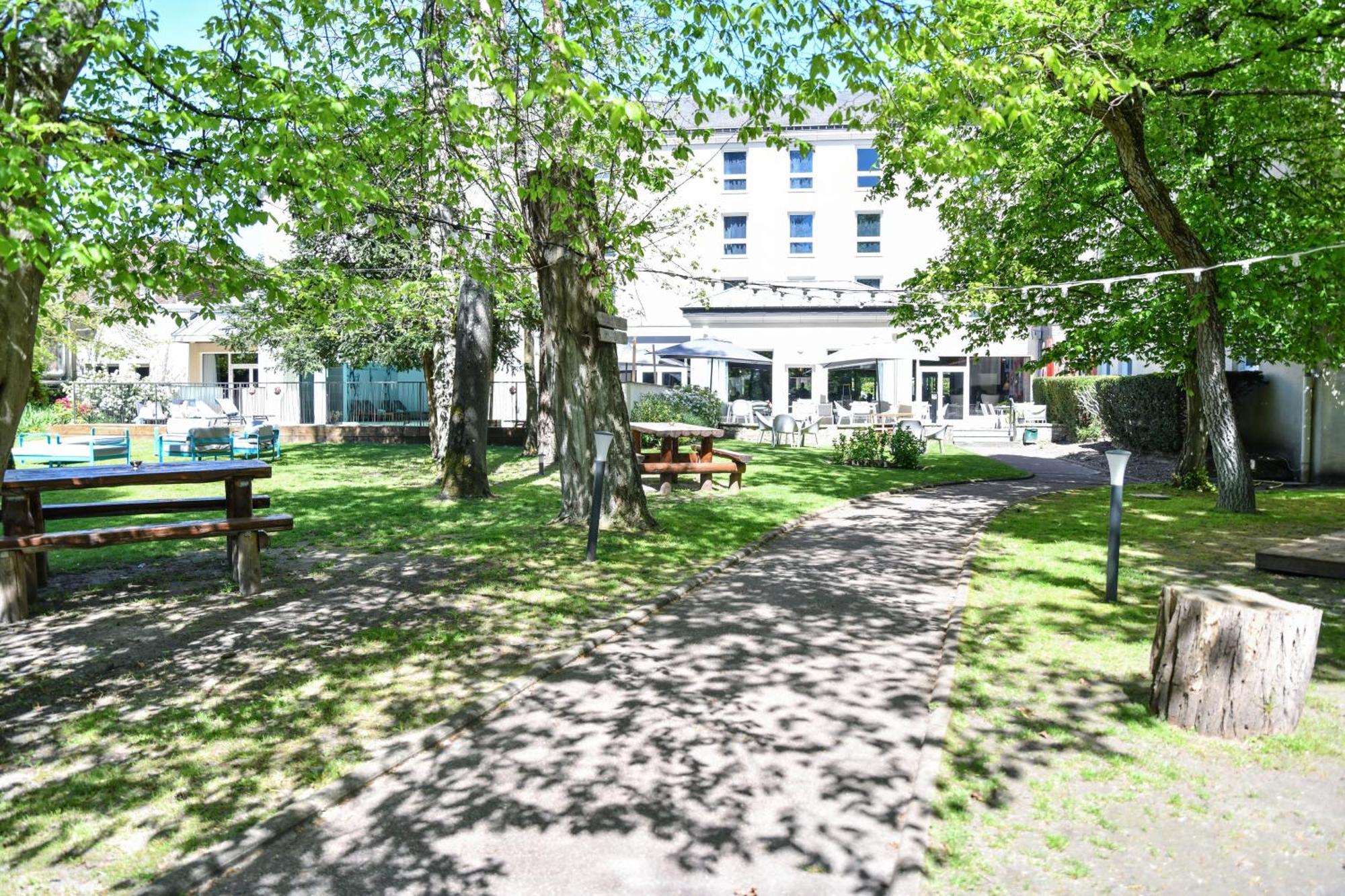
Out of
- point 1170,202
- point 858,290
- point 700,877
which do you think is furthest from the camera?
point 858,290

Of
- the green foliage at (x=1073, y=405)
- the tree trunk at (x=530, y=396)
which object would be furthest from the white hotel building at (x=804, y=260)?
the tree trunk at (x=530, y=396)

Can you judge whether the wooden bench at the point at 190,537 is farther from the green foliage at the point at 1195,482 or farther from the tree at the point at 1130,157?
the green foliage at the point at 1195,482

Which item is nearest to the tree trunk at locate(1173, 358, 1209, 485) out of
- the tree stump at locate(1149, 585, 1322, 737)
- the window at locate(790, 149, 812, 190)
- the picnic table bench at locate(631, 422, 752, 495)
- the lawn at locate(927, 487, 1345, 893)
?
the picnic table bench at locate(631, 422, 752, 495)

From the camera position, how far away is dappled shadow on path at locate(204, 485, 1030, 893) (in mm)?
3609

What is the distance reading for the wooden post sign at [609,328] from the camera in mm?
10805

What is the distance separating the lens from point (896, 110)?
881 centimetres

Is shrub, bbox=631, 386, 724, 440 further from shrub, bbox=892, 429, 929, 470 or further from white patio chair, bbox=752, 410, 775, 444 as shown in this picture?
shrub, bbox=892, 429, 929, 470

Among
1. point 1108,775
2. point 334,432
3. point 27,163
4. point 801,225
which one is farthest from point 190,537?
point 801,225

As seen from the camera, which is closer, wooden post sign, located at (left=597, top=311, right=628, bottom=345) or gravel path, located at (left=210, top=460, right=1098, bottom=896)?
gravel path, located at (left=210, top=460, right=1098, bottom=896)

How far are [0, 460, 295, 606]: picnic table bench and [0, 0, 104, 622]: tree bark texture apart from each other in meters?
2.22

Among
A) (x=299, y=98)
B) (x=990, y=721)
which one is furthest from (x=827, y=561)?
(x=299, y=98)

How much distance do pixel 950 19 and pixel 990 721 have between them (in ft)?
20.0

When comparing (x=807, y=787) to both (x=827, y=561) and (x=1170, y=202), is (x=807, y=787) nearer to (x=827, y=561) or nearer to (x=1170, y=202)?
(x=827, y=561)

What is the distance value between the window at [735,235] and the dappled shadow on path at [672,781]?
3488cm
